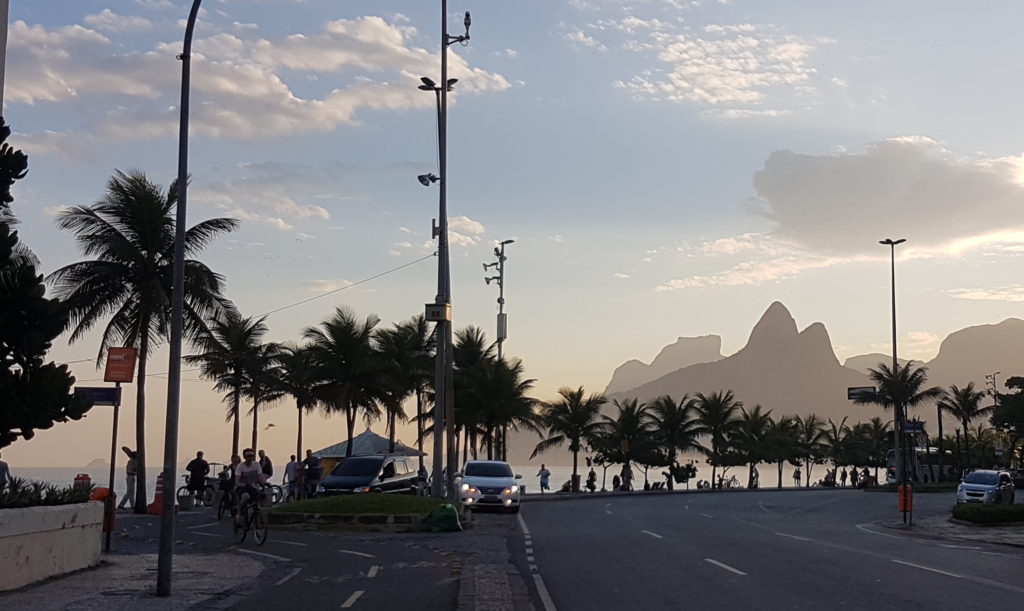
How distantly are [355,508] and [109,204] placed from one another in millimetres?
14419

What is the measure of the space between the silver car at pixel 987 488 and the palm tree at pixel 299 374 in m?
29.0

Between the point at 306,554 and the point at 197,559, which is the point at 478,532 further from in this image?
the point at 197,559

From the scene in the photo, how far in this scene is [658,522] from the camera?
30156 millimetres

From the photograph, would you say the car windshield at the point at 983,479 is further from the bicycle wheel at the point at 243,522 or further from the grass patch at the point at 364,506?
the bicycle wheel at the point at 243,522

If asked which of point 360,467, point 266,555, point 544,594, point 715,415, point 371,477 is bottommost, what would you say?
point 266,555

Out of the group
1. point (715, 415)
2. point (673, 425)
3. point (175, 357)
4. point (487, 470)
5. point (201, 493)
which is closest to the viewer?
point (175, 357)

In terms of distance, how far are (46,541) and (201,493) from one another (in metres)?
23.8

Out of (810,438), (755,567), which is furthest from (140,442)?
(810,438)

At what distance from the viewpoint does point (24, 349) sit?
16172mm

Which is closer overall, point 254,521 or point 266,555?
point 266,555

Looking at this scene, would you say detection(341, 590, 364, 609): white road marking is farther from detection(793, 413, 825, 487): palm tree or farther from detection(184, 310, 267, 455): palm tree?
detection(793, 413, 825, 487): palm tree

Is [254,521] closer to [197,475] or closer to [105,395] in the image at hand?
[105,395]

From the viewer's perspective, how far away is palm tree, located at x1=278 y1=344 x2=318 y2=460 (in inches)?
2061

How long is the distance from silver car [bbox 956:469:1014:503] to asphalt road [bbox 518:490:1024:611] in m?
13.0
